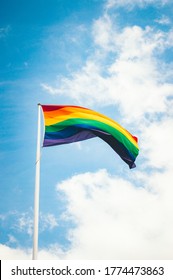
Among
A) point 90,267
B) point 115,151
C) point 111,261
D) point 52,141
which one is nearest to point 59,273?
point 90,267

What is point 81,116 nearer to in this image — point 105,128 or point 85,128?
point 85,128

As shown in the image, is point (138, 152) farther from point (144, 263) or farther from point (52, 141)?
point (144, 263)

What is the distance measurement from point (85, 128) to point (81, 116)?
63 cm

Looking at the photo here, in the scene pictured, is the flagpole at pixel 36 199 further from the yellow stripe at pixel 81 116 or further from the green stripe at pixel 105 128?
the green stripe at pixel 105 128

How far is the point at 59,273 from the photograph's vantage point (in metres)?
12.0

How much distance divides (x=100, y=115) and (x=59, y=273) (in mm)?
7975

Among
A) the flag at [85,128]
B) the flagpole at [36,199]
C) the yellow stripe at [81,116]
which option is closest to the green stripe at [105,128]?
the flag at [85,128]

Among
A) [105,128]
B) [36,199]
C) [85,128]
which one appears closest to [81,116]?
[85,128]

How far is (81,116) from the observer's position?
56.2 feet

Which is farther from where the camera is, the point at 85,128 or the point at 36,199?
the point at 85,128

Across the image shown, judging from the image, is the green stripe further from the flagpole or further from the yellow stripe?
the flagpole

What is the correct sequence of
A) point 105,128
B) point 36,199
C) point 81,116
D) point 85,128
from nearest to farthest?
point 36,199
point 85,128
point 81,116
point 105,128

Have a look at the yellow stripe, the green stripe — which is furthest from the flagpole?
the green stripe

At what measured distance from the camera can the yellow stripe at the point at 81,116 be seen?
654 inches
